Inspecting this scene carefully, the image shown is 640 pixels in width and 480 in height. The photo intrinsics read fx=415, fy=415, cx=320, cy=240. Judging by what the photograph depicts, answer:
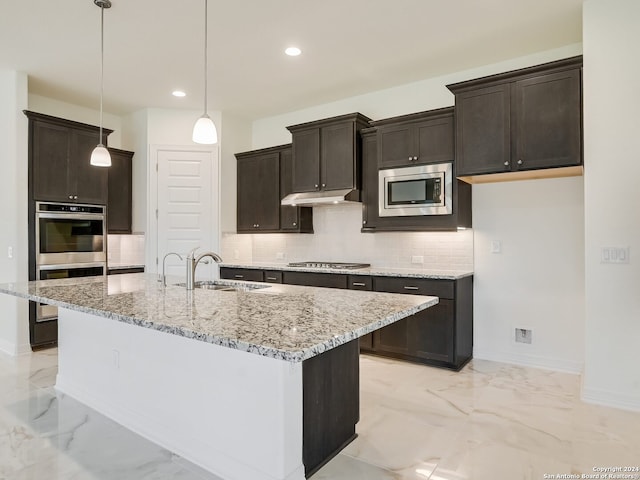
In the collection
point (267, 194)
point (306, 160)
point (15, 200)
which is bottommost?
Answer: point (15, 200)

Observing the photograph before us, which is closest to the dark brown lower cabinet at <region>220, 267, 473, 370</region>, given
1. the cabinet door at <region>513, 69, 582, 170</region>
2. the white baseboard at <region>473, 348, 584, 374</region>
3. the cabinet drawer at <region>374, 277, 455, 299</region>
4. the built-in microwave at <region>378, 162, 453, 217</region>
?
the cabinet drawer at <region>374, 277, 455, 299</region>

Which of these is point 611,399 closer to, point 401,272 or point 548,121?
point 401,272

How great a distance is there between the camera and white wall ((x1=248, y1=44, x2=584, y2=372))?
3.59m

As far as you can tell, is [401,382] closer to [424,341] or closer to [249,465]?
[424,341]

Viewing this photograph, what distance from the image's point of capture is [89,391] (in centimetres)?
293

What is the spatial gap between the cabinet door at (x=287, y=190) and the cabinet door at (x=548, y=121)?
2551mm

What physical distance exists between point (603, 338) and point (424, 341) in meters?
1.37

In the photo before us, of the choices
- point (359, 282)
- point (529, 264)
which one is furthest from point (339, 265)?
point (529, 264)

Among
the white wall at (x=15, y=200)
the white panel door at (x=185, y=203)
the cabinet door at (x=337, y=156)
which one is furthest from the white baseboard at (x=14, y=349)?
the cabinet door at (x=337, y=156)

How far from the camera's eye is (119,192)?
5277mm

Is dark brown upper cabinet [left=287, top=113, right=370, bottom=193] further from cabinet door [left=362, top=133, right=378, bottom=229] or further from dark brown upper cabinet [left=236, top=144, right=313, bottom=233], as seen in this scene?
dark brown upper cabinet [left=236, top=144, right=313, bottom=233]

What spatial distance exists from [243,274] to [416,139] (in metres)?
2.55

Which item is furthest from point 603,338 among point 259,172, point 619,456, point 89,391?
point 259,172

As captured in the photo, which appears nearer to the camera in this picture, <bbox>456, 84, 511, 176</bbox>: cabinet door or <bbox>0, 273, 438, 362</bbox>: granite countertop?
<bbox>0, 273, 438, 362</bbox>: granite countertop
